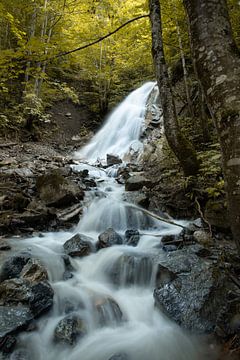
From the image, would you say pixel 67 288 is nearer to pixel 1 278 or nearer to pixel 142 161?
pixel 1 278

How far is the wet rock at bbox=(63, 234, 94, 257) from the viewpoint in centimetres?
504

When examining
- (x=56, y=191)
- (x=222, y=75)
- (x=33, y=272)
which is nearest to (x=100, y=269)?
(x=33, y=272)

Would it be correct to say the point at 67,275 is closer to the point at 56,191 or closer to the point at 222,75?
the point at 56,191

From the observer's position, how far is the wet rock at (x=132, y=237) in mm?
5439

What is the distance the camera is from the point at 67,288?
4.18 meters

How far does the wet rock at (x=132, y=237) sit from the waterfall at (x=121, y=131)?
634 cm

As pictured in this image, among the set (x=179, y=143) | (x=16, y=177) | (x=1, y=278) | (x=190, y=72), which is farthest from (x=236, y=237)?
(x=190, y=72)

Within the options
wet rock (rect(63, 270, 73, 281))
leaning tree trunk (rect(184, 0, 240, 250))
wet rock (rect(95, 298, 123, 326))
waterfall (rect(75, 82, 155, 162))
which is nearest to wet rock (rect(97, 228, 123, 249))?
wet rock (rect(63, 270, 73, 281))

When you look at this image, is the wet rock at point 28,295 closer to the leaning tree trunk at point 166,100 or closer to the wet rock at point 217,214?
the wet rock at point 217,214

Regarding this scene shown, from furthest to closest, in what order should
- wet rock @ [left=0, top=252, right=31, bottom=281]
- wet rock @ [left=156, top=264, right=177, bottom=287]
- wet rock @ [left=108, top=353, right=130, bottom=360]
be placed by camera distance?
wet rock @ [left=0, top=252, right=31, bottom=281], wet rock @ [left=156, top=264, right=177, bottom=287], wet rock @ [left=108, top=353, right=130, bottom=360]

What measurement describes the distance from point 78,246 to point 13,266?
1.26 metres

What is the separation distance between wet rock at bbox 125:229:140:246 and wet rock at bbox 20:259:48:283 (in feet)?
6.24

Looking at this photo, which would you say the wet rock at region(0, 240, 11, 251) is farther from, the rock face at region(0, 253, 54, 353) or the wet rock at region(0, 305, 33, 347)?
the wet rock at region(0, 305, 33, 347)

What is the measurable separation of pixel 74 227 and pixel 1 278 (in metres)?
2.42
